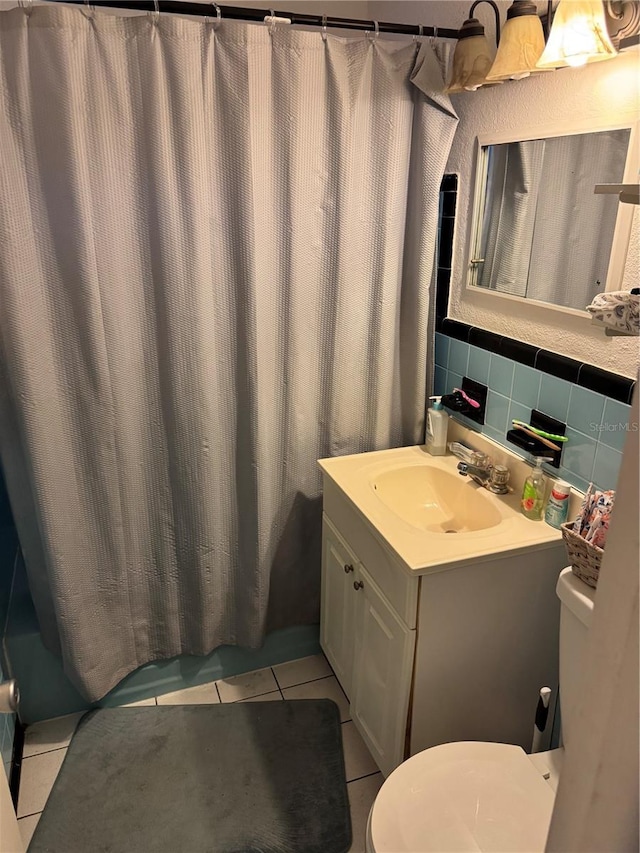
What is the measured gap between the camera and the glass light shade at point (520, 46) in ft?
4.51

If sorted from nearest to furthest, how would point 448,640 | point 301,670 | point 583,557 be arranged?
1. point 583,557
2. point 448,640
3. point 301,670

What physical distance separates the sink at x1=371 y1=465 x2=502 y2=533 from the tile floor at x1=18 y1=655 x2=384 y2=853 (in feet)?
2.43

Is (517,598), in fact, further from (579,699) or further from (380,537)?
(579,699)

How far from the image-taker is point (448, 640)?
4.95 ft

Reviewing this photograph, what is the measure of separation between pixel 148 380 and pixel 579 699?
1.50 metres

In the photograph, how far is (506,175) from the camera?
169 cm

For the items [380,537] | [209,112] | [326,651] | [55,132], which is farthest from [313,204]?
[326,651]

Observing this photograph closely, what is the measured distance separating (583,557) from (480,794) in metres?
0.53

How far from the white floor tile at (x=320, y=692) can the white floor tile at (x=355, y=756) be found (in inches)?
3.7

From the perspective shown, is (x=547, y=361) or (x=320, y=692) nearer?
(x=547, y=361)

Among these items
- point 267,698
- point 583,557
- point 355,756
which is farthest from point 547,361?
point 267,698

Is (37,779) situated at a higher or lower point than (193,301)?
lower

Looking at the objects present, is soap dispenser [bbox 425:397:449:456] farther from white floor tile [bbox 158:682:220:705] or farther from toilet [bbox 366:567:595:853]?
white floor tile [bbox 158:682:220:705]

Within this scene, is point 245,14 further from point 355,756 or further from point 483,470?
point 355,756
